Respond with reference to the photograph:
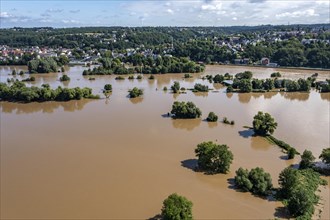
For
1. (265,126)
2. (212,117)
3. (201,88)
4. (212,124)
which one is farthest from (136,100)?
(265,126)

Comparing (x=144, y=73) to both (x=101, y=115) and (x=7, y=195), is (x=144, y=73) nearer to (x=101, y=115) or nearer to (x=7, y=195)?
(x=101, y=115)

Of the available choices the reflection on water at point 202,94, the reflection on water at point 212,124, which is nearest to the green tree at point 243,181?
the reflection on water at point 212,124

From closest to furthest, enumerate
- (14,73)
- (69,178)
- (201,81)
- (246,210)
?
(246,210) → (69,178) → (201,81) → (14,73)

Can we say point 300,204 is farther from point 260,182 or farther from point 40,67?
point 40,67

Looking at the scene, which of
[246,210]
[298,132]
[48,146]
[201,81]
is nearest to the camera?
[246,210]

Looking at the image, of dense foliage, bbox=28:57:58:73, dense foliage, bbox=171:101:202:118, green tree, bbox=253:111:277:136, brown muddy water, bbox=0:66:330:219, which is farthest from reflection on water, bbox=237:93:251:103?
dense foliage, bbox=28:57:58:73

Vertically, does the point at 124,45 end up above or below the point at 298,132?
above

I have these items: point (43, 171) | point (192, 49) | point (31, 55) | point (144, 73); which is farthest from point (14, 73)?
point (43, 171)

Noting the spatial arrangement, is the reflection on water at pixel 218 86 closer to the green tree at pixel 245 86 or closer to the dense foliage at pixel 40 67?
the green tree at pixel 245 86
